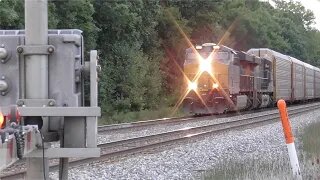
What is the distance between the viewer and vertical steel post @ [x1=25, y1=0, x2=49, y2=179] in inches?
172

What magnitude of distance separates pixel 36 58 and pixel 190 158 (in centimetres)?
690

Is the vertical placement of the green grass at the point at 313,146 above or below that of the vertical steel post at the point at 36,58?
below

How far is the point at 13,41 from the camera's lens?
447 centimetres

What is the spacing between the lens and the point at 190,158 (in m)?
10.9

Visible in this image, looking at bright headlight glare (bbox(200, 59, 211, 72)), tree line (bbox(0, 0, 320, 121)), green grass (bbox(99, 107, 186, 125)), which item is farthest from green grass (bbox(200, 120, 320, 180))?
bright headlight glare (bbox(200, 59, 211, 72))

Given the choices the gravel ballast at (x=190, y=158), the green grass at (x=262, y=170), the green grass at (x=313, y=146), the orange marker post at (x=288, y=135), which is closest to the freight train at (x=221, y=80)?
the gravel ballast at (x=190, y=158)

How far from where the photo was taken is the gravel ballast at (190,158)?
877cm

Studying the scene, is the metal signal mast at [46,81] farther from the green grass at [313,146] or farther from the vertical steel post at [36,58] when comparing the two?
the green grass at [313,146]

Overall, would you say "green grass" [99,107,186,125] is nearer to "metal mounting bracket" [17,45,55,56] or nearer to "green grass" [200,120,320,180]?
"green grass" [200,120,320,180]

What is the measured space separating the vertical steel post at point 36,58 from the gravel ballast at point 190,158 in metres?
3.90

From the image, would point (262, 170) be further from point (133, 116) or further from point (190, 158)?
point (133, 116)

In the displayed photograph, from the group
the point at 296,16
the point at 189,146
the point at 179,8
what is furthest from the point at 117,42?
the point at 296,16

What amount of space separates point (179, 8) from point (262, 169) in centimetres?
3567

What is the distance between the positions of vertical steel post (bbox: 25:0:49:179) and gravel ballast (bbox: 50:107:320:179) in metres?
3.90
